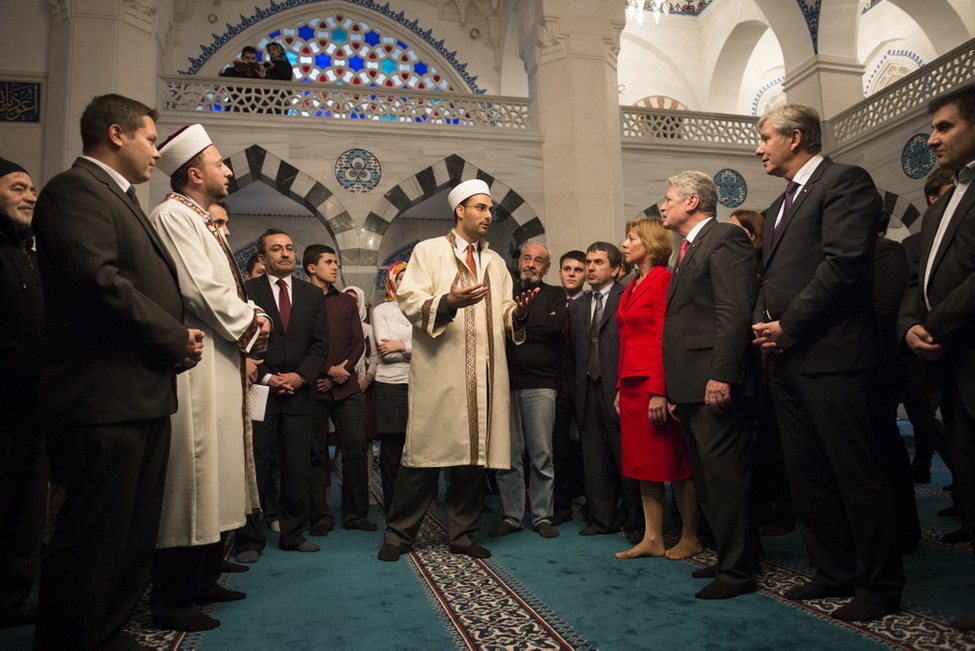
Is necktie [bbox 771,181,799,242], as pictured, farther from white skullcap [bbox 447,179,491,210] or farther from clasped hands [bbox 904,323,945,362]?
white skullcap [bbox 447,179,491,210]

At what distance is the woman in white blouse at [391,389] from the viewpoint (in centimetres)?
398

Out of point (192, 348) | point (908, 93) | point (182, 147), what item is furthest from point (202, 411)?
point (908, 93)

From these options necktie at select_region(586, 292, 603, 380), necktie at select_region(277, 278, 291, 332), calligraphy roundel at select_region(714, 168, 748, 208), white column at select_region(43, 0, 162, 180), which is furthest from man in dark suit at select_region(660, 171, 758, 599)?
calligraphy roundel at select_region(714, 168, 748, 208)

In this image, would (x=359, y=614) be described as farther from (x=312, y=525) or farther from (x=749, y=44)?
(x=749, y=44)

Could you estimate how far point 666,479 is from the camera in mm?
3059

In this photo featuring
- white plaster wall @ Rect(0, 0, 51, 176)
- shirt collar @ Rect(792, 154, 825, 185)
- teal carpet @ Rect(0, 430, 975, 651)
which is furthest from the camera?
white plaster wall @ Rect(0, 0, 51, 176)

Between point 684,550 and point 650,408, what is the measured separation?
24.5 inches

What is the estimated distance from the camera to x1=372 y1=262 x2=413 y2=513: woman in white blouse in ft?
13.0

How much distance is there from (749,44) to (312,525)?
13.3 meters

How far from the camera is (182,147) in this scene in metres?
2.48

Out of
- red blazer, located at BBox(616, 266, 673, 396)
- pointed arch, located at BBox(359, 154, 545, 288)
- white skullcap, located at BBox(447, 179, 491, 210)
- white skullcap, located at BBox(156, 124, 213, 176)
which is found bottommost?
red blazer, located at BBox(616, 266, 673, 396)

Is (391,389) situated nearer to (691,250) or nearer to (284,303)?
(284,303)

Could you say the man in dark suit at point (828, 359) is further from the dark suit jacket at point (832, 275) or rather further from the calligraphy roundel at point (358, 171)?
the calligraphy roundel at point (358, 171)

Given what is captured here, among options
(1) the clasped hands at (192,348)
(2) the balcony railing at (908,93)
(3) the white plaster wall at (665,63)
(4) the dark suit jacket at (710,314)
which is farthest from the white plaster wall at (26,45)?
(3) the white plaster wall at (665,63)
